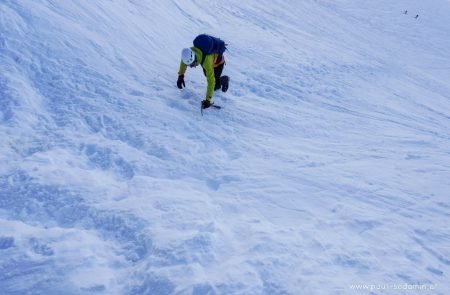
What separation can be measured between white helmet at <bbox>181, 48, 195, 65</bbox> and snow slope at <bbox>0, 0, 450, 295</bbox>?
87cm

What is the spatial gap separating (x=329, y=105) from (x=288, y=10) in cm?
865

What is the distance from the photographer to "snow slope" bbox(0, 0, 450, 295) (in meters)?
3.65

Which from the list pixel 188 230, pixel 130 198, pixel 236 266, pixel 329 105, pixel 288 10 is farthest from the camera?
pixel 288 10

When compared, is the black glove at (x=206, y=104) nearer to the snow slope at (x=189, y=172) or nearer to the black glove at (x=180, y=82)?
the snow slope at (x=189, y=172)

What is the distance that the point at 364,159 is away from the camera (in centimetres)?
673

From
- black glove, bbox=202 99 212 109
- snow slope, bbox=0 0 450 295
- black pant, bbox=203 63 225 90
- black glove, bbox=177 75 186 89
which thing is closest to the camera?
snow slope, bbox=0 0 450 295

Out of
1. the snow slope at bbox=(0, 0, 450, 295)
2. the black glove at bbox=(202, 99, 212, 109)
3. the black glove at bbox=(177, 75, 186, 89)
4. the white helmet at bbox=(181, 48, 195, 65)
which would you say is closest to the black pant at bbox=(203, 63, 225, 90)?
the snow slope at bbox=(0, 0, 450, 295)

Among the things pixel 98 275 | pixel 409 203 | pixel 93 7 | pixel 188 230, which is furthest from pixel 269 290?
pixel 93 7

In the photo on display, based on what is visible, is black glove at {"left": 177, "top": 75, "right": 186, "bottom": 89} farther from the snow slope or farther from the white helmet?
the white helmet

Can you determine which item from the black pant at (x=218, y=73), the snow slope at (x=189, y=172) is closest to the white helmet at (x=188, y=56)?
the snow slope at (x=189, y=172)

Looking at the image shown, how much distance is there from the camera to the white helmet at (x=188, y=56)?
6.11 metres

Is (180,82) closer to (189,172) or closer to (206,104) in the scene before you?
(206,104)

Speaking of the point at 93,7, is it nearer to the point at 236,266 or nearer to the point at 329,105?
the point at 329,105

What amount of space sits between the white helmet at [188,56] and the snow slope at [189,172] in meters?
0.87
